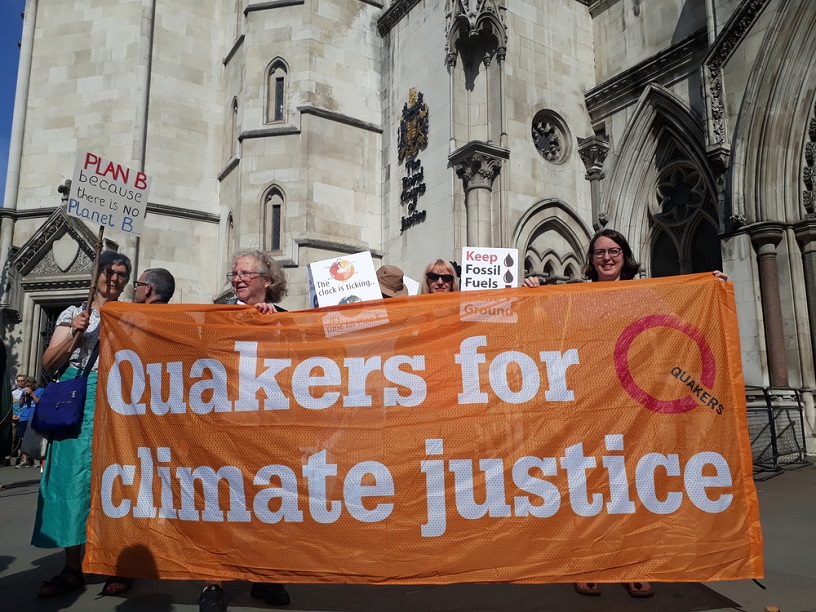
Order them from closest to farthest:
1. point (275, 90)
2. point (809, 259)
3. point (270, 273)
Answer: point (270, 273)
point (809, 259)
point (275, 90)

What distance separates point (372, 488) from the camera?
11.6 feet

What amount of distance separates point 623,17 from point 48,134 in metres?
15.5

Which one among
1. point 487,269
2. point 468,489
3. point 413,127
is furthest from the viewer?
point 413,127

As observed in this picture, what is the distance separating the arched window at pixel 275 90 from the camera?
628 inches

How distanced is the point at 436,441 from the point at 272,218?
12.8 m

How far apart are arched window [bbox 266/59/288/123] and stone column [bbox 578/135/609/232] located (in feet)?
25.0

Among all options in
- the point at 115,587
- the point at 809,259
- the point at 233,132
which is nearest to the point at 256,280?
the point at 115,587

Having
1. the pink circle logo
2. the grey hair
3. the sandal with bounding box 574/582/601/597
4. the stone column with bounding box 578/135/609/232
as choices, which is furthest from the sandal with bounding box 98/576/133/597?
the stone column with bounding box 578/135/609/232

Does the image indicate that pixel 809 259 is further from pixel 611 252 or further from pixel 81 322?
pixel 81 322

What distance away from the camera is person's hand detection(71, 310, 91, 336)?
3838 mm

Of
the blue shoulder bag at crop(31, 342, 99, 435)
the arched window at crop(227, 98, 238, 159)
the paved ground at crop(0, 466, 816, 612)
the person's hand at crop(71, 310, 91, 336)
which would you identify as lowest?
the paved ground at crop(0, 466, 816, 612)

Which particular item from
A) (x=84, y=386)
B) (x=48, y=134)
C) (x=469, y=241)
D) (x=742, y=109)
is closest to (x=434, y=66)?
Result: (x=469, y=241)

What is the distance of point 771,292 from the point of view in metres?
10.4

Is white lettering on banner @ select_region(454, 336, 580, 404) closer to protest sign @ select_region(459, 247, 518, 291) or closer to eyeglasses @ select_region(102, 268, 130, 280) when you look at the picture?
eyeglasses @ select_region(102, 268, 130, 280)
